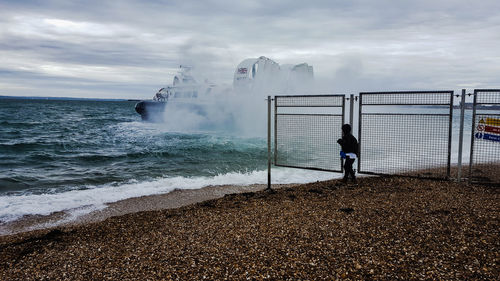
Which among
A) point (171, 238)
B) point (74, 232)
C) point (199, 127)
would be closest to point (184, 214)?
point (171, 238)

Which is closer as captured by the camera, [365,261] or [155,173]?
[365,261]

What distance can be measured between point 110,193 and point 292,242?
22.3 ft

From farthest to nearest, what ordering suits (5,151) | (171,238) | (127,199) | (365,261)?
(5,151) → (127,199) → (171,238) → (365,261)

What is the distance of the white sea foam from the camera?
773 centimetres

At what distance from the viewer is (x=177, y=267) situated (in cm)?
360

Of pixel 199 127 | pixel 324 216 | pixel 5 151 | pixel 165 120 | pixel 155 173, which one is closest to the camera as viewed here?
pixel 324 216

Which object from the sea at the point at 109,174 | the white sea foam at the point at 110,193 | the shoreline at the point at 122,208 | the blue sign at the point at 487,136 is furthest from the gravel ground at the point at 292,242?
the sea at the point at 109,174

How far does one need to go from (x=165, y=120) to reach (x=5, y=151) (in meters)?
22.9

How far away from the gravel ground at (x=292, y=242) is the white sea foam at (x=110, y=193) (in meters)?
2.59

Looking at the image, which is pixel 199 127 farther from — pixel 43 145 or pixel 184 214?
pixel 184 214

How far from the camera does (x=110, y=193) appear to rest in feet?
30.2

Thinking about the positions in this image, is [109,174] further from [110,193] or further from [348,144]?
[348,144]

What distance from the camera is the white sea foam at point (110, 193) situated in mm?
7727

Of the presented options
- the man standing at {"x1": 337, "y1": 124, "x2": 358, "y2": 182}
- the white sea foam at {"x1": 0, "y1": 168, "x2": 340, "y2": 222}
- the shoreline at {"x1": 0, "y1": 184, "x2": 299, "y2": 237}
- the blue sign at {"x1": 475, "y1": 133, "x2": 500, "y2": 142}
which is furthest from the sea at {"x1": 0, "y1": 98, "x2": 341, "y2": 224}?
the blue sign at {"x1": 475, "y1": 133, "x2": 500, "y2": 142}
